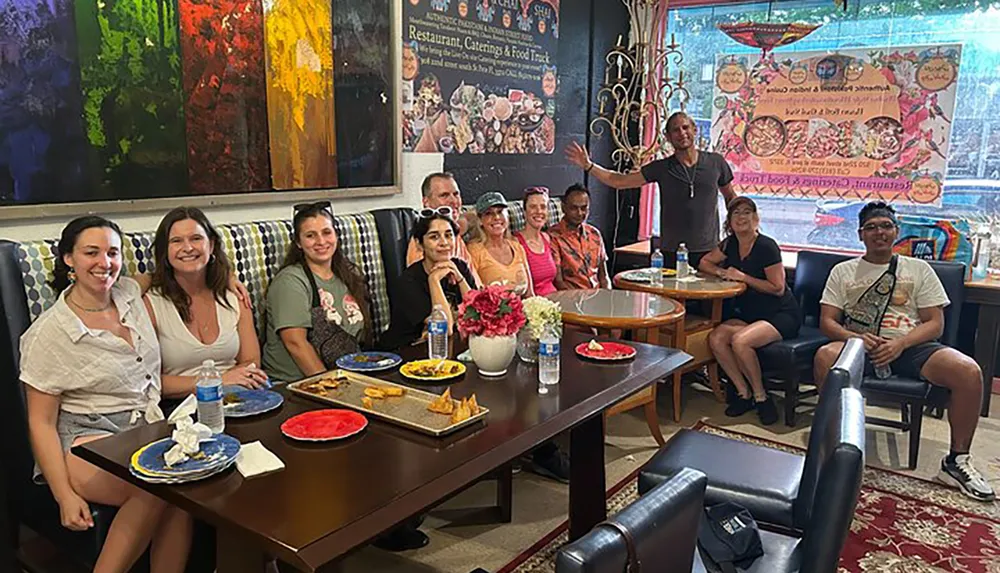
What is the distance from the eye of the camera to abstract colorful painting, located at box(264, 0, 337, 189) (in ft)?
10.5

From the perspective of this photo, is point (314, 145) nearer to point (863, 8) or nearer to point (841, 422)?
point (841, 422)

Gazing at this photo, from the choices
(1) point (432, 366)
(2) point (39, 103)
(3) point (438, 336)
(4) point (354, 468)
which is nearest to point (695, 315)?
(3) point (438, 336)

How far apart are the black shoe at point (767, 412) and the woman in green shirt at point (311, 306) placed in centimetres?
230

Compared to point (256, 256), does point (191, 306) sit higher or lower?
lower

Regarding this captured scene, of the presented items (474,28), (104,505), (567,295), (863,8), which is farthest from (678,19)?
(104,505)

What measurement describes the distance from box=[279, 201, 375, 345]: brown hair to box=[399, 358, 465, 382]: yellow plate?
0.66m

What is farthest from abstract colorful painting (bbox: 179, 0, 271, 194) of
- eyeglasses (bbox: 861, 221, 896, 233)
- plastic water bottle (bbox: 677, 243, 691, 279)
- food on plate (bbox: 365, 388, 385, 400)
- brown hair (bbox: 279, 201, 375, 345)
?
eyeglasses (bbox: 861, 221, 896, 233)

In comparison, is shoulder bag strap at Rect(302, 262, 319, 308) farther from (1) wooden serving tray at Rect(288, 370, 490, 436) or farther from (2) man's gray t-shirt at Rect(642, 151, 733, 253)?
(2) man's gray t-shirt at Rect(642, 151, 733, 253)

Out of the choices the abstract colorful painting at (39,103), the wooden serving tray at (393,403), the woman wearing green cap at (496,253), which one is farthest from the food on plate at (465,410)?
the woman wearing green cap at (496,253)

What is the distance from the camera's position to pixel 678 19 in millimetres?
5621

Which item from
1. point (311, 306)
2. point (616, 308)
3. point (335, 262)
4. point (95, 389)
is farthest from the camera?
point (616, 308)

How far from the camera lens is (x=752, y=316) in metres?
4.20

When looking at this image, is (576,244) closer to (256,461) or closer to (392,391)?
(392,391)

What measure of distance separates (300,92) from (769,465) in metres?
2.43
